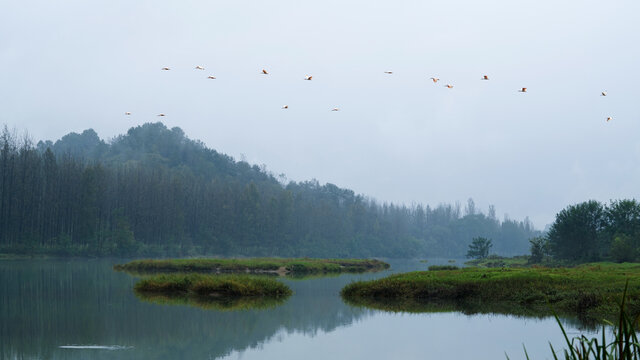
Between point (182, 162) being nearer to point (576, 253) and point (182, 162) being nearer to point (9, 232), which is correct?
point (9, 232)

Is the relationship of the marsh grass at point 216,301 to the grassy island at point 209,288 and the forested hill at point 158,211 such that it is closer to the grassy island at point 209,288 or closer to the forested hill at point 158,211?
the grassy island at point 209,288

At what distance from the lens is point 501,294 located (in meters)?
30.3

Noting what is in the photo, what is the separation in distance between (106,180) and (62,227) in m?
16.7

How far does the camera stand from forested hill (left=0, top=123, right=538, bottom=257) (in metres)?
82.2

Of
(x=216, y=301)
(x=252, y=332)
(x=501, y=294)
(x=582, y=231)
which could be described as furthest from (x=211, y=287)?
(x=582, y=231)

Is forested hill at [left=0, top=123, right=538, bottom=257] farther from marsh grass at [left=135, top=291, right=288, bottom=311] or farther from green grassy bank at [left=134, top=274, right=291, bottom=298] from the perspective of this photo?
marsh grass at [left=135, top=291, right=288, bottom=311]

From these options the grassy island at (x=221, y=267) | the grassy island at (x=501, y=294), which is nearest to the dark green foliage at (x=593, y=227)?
the grassy island at (x=221, y=267)

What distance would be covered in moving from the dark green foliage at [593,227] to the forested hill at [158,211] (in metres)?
63.8

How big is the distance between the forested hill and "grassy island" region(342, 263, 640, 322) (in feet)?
201

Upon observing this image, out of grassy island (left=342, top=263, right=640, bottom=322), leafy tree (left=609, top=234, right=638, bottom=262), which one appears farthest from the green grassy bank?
leafy tree (left=609, top=234, right=638, bottom=262)

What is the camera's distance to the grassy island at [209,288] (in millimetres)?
31000

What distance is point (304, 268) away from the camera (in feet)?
220

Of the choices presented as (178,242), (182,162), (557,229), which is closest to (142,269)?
(557,229)

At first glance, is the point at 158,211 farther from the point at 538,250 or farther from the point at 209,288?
the point at 209,288
